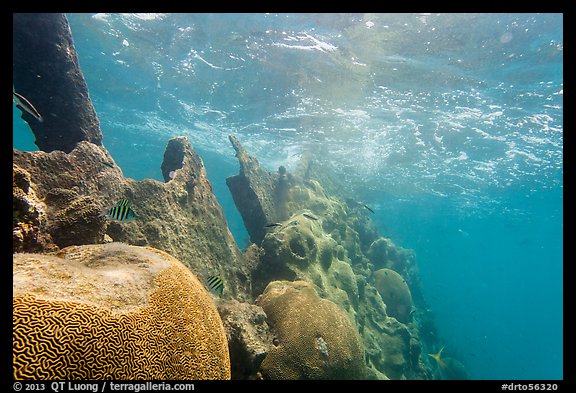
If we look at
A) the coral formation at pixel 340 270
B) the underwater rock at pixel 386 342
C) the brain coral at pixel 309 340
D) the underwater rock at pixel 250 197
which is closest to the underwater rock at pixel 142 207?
the coral formation at pixel 340 270

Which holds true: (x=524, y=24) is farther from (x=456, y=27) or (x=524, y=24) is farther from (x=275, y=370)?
(x=275, y=370)

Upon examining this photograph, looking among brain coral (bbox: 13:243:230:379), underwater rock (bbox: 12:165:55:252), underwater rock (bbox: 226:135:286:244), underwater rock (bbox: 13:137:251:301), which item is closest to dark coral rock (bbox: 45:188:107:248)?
Result: underwater rock (bbox: 13:137:251:301)

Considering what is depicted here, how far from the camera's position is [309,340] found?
535 centimetres

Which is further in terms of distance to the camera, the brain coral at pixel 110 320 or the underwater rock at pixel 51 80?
the underwater rock at pixel 51 80

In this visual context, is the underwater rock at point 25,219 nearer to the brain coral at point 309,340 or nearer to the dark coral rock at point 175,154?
the brain coral at point 309,340

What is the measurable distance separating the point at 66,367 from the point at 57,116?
272 inches

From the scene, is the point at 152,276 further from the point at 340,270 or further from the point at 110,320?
the point at 340,270

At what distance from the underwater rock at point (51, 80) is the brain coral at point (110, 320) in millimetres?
5195

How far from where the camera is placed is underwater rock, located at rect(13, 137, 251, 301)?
4.02 metres

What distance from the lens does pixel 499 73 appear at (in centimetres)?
1399

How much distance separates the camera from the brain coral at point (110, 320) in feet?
6.90

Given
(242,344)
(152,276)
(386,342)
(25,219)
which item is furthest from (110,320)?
(386,342)
